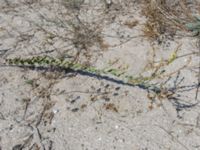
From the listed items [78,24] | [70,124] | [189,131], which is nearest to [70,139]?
[70,124]

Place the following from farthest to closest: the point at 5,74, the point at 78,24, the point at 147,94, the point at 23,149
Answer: the point at 78,24 → the point at 5,74 → the point at 147,94 → the point at 23,149

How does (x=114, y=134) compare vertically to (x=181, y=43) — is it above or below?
below

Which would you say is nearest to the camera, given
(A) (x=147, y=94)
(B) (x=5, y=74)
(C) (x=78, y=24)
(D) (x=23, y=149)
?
(D) (x=23, y=149)

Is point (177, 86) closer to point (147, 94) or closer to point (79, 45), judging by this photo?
point (147, 94)

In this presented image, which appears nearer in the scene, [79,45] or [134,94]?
[134,94]

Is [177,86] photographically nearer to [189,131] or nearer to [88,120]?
[189,131]

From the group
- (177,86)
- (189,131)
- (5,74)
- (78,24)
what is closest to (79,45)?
(78,24)
